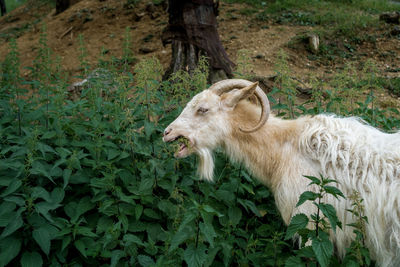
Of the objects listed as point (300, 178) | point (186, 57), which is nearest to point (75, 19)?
point (186, 57)

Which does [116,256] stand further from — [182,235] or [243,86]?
[243,86]

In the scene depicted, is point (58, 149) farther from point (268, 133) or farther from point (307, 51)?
point (307, 51)

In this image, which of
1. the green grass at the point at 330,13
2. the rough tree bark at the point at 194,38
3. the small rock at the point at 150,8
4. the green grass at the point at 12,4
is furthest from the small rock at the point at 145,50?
the green grass at the point at 12,4

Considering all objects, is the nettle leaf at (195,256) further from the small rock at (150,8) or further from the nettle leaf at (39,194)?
the small rock at (150,8)

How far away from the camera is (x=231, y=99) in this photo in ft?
11.0

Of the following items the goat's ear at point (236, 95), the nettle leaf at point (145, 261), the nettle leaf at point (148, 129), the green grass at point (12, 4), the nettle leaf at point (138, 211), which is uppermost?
the goat's ear at point (236, 95)

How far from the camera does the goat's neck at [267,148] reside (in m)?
3.20

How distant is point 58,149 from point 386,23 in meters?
9.46

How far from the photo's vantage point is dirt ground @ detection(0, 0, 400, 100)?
26.6 feet

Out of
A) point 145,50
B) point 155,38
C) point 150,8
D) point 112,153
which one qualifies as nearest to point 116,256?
point 112,153

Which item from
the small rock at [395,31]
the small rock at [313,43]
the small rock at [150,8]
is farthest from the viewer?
the small rock at [150,8]

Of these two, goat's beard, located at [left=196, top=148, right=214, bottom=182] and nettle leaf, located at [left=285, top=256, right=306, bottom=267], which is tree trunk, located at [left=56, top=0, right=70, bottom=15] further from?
nettle leaf, located at [left=285, top=256, right=306, bottom=267]

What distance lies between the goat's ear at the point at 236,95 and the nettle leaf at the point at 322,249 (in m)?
1.47

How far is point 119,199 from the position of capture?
3.10 m
